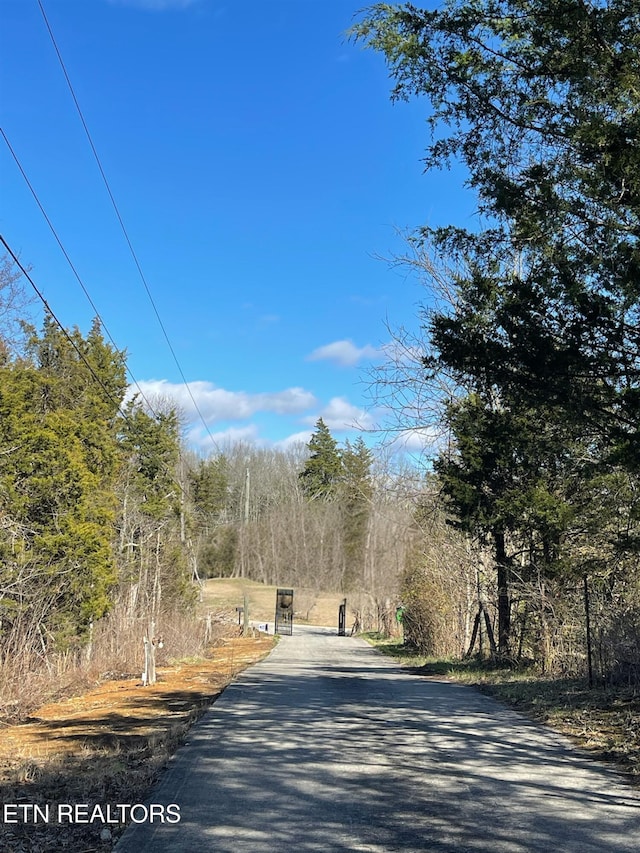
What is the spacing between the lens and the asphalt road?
4758mm

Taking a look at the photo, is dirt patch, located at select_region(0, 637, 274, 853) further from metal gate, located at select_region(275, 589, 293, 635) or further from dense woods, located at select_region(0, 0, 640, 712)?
metal gate, located at select_region(275, 589, 293, 635)

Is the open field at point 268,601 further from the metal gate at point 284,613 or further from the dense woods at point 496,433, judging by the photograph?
the dense woods at point 496,433

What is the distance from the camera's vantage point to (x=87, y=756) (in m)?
7.56

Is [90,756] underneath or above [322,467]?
underneath

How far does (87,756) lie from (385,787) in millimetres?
3277

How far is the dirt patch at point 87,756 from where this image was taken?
5098 millimetres

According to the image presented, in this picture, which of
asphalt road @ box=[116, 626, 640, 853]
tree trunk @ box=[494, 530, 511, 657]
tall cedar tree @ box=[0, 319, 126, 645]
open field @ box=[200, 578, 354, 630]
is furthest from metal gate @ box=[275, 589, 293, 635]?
asphalt road @ box=[116, 626, 640, 853]

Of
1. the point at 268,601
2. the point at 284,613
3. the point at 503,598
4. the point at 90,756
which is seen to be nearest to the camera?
the point at 90,756

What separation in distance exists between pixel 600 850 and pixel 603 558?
1024 centimetres

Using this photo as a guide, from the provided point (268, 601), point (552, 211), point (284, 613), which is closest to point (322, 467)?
point (268, 601)

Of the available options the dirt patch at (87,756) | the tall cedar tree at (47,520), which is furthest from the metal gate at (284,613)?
the dirt patch at (87,756)

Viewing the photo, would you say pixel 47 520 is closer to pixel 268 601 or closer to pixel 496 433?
pixel 496 433

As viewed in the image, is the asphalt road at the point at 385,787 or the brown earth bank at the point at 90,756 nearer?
the asphalt road at the point at 385,787

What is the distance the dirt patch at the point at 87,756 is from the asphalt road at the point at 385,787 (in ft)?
0.99
